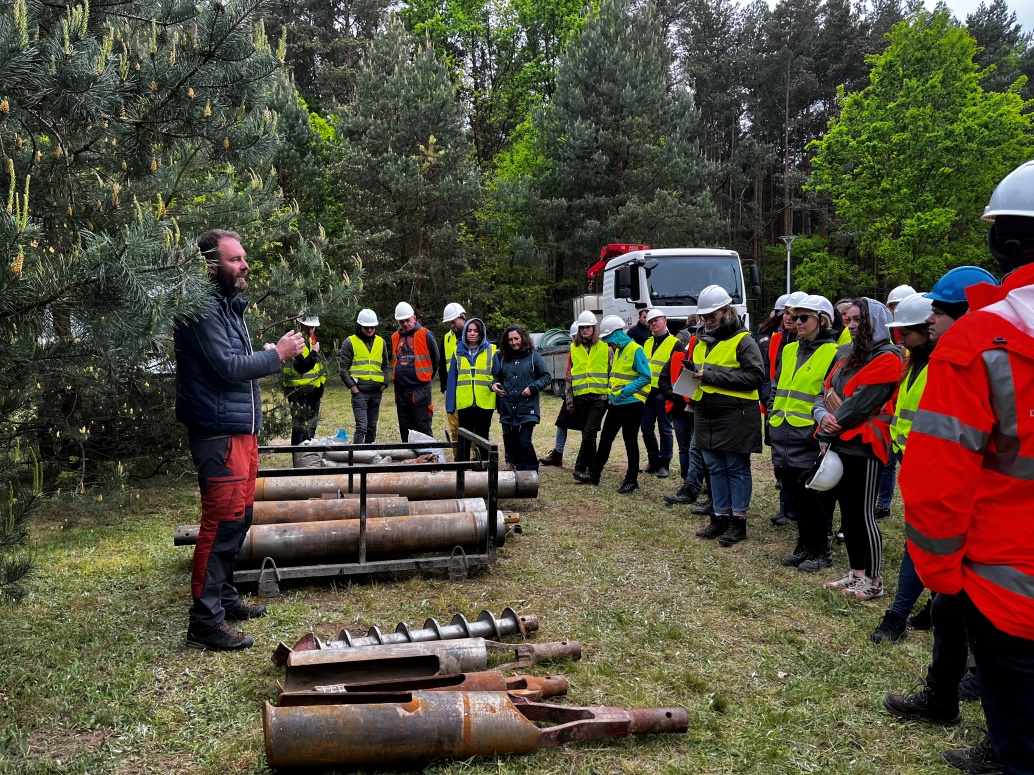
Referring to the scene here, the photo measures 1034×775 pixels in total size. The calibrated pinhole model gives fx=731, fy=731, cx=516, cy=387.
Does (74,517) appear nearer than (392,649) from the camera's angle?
No

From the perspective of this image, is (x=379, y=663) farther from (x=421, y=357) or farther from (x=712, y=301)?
(x=421, y=357)

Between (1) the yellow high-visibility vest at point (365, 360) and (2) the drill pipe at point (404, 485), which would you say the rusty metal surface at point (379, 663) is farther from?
(1) the yellow high-visibility vest at point (365, 360)

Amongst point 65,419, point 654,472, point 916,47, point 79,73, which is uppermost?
point 916,47

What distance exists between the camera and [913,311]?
388cm

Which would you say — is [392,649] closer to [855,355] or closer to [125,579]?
[125,579]

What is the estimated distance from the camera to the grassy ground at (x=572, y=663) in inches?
118

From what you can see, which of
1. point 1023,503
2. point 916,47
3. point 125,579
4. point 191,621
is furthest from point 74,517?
point 916,47

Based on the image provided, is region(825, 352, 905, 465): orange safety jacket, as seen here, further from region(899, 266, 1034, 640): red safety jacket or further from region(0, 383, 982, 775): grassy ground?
region(899, 266, 1034, 640): red safety jacket

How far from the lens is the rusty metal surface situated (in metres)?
3.19

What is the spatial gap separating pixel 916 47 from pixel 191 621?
29129mm

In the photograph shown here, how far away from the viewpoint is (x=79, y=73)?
3322mm

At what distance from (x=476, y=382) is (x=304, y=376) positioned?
2367 millimetres

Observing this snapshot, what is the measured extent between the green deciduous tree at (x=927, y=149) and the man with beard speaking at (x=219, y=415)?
24.9 meters

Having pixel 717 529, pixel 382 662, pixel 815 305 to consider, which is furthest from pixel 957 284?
pixel 717 529
